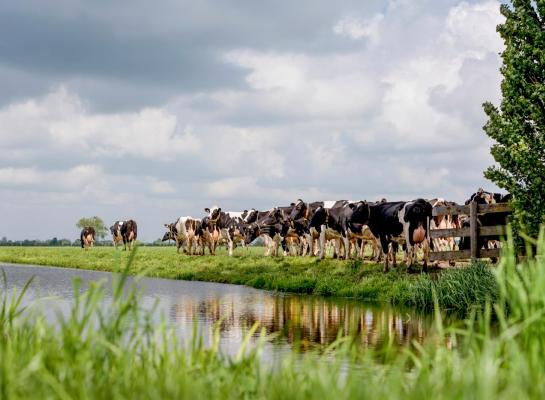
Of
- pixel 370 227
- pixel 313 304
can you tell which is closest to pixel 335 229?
pixel 370 227

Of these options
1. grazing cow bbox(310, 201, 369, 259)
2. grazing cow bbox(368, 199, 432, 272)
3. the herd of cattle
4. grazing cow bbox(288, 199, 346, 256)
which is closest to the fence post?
the herd of cattle

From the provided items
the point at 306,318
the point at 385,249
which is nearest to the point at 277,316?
the point at 306,318

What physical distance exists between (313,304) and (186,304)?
3.46m

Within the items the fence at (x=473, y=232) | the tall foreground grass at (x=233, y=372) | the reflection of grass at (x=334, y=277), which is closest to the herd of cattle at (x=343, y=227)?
the fence at (x=473, y=232)

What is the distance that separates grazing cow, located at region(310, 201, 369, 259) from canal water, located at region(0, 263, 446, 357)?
5476mm

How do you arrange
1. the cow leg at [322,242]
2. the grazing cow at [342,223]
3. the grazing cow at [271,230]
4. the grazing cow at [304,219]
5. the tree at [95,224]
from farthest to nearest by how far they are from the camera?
the tree at [95,224] → the grazing cow at [271,230] → the grazing cow at [304,219] → the cow leg at [322,242] → the grazing cow at [342,223]

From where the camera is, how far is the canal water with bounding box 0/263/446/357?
43.4 feet

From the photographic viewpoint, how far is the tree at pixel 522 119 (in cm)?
2089

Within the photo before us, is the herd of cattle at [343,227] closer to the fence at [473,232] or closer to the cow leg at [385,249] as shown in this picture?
the cow leg at [385,249]

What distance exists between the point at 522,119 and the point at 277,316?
917 centimetres

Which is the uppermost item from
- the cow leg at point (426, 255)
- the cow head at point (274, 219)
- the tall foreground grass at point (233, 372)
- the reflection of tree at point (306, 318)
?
the cow head at point (274, 219)

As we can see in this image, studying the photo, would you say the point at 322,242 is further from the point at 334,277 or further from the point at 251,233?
the point at 251,233

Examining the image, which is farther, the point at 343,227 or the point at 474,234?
the point at 343,227

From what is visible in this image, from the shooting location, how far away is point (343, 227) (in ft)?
106
